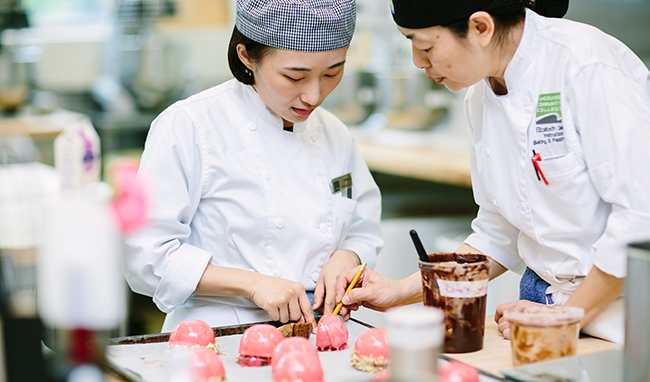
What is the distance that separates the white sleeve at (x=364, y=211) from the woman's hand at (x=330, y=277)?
0.33ft

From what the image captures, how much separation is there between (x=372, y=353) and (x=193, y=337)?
35cm

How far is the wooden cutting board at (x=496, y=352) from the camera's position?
1122 mm

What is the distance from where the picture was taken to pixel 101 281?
2.38ft

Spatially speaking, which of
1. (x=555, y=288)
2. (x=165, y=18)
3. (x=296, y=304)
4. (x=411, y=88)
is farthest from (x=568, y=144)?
(x=165, y=18)

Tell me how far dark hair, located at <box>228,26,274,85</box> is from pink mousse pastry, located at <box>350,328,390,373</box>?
713 millimetres

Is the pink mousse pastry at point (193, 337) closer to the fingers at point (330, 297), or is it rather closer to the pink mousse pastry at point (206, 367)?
the pink mousse pastry at point (206, 367)

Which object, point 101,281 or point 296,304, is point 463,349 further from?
point 101,281

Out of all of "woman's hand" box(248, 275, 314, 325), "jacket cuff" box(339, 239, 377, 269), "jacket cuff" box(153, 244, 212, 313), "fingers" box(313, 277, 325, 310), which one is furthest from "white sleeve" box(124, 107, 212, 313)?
"jacket cuff" box(339, 239, 377, 269)

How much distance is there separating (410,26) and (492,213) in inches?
20.4

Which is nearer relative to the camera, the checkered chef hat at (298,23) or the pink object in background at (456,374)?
the pink object in background at (456,374)

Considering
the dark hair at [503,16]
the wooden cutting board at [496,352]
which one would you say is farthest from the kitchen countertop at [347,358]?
the dark hair at [503,16]

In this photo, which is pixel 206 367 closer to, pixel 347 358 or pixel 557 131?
pixel 347 358

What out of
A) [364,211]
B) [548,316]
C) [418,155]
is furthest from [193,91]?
[548,316]

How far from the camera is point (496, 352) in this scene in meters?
1.20
